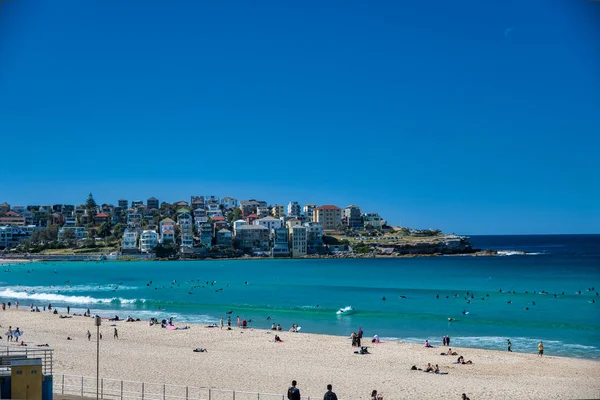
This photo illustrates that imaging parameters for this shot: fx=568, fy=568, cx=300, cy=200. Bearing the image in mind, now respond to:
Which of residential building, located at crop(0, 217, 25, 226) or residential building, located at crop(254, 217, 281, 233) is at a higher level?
residential building, located at crop(0, 217, 25, 226)

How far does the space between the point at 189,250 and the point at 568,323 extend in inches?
3821

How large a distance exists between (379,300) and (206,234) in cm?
8322

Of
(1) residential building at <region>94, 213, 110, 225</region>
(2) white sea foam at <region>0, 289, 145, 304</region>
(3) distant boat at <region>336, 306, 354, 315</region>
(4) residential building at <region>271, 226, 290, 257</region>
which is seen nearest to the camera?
(3) distant boat at <region>336, 306, 354, 315</region>

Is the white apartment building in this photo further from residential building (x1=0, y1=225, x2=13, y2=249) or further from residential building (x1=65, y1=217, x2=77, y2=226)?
residential building (x1=65, y1=217, x2=77, y2=226)

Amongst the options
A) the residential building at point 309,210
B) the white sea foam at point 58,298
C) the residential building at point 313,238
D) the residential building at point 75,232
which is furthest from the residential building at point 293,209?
the white sea foam at point 58,298

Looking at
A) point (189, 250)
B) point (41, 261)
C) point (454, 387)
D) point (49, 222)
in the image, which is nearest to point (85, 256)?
point (41, 261)

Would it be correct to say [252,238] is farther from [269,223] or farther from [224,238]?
[269,223]

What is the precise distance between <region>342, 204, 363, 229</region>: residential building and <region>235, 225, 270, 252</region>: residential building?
4055 centimetres

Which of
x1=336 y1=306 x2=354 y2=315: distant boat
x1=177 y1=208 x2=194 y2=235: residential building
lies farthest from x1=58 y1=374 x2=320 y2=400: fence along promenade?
x1=177 y1=208 x2=194 y2=235: residential building

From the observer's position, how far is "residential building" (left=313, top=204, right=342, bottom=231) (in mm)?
158875

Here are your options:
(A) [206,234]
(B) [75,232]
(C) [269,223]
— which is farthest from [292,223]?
(B) [75,232]

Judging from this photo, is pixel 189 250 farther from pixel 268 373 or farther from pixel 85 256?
pixel 268 373

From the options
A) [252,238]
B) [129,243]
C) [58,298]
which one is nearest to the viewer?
[58,298]

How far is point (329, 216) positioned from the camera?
15962 cm
